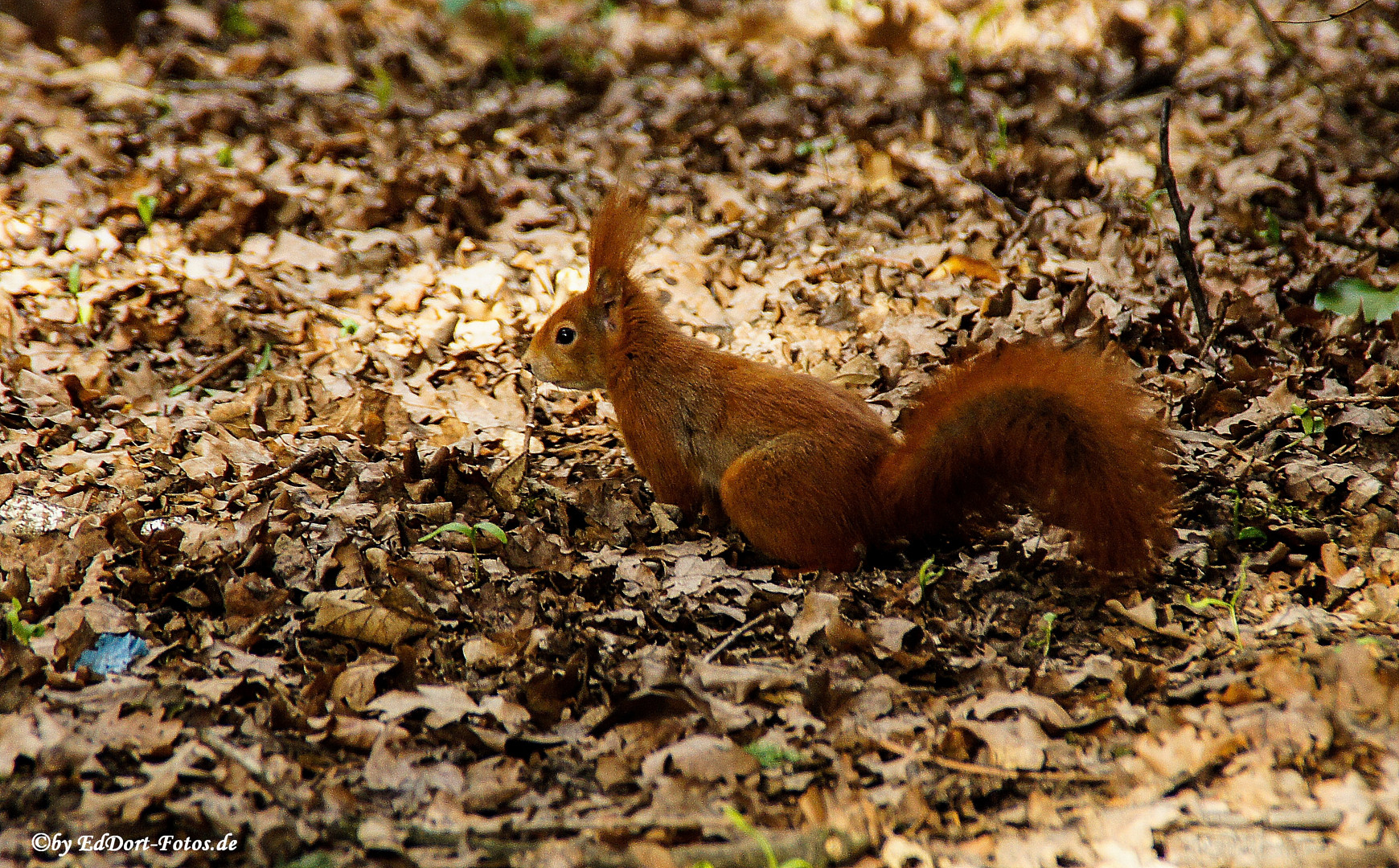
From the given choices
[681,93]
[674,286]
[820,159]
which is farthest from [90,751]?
[681,93]

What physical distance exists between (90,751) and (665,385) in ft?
6.56

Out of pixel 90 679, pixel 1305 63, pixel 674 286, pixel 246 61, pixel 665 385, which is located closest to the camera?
pixel 90 679

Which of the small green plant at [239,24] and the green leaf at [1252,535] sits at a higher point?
the green leaf at [1252,535]

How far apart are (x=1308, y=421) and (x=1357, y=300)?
102cm

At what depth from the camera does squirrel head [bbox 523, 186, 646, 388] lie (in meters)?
3.66

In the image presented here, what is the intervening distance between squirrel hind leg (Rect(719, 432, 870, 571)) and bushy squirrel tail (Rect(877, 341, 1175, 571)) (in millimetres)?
330

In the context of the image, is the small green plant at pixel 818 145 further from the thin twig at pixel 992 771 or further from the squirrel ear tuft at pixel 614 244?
the thin twig at pixel 992 771

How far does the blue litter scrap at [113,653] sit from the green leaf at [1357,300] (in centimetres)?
455

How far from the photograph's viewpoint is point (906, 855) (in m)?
2.15

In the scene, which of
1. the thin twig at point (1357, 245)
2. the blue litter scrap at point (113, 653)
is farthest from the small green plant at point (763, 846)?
the thin twig at point (1357, 245)

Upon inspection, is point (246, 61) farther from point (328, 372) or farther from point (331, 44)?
point (328, 372)

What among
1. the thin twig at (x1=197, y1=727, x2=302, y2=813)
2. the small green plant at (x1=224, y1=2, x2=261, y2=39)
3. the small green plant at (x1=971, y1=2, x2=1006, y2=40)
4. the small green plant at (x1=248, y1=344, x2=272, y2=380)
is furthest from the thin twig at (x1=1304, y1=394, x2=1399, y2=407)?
the small green plant at (x1=224, y1=2, x2=261, y2=39)

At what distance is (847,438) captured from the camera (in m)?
3.26

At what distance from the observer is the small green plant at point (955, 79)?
263 inches
